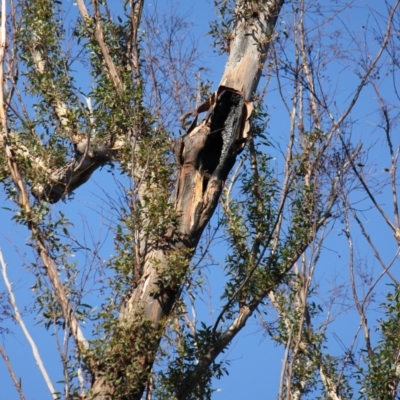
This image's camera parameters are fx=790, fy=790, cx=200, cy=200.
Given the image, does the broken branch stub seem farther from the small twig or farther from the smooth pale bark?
the small twig

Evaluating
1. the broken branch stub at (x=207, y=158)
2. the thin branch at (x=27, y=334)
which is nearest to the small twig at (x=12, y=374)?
the thin branch at (x=27, y=334)

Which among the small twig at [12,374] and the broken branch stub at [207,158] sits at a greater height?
the broken branch stub at [207,158]

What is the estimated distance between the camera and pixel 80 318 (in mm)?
6070

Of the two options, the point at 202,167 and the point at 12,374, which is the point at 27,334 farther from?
the point at 202,167

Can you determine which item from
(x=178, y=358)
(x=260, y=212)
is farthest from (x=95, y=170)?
(x=178, y=358)

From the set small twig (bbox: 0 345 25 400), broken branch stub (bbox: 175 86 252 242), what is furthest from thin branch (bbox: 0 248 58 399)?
broken branch stub (bbox: 175 86 252 242)

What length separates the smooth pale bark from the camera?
6113mm

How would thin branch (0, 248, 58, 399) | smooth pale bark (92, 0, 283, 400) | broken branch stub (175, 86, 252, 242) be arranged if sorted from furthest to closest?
broken branch stub (175, 86, 252, 242), smooth pale bark (92, 0, 283, 400), thin branch (0, 248, 58, 399)

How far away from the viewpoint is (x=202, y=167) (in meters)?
6.40

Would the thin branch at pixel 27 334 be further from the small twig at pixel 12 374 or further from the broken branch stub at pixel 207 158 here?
the broken branch stub at pixel 207 158

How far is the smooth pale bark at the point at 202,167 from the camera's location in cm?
611

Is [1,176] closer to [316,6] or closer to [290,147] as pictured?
[290,147]

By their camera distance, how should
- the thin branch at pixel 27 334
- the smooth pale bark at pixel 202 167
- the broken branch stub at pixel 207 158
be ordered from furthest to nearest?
the broken branch stub at pixel 207 158, the smooth pale bark at pixel 202 167, the thin branch at pixel 27 334

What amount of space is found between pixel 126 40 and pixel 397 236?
10.4 ft
